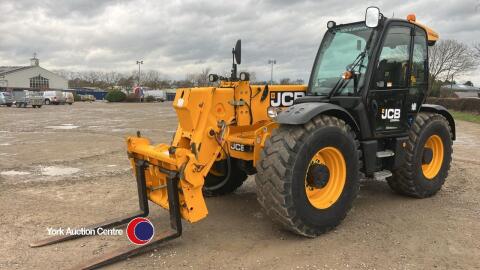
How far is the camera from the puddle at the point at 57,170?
8453 mm

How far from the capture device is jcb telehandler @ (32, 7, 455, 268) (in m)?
4.39

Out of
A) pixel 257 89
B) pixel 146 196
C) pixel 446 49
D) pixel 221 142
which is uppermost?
pixel 446 49

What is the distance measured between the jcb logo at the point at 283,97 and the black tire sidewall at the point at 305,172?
1112 mm

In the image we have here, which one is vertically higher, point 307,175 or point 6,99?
point 6,99

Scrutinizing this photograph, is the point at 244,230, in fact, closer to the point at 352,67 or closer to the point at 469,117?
the point at 352,67

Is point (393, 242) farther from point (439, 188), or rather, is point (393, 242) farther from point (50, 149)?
point (50, 149)

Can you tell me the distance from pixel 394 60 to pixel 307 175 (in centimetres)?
211

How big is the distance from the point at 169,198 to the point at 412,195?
3791 mm

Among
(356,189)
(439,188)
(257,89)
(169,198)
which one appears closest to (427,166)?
(439,188)

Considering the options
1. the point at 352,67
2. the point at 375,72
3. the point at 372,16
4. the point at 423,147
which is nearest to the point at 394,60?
the point at 375,72

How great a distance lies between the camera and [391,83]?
5621mm

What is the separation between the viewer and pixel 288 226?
4.47 m

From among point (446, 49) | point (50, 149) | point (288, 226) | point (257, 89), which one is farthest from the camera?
point (446, 49)

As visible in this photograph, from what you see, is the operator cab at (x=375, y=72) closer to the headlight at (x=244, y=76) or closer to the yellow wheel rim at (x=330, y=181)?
the yellow wheel rim at (x=330, y=181)
